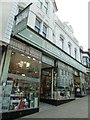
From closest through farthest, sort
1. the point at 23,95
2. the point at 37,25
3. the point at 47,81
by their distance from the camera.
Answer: the point at 23,95
the point at 37,25
the point at 47,81

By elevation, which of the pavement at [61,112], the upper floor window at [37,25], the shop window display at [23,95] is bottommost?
the pavement at [61,112]

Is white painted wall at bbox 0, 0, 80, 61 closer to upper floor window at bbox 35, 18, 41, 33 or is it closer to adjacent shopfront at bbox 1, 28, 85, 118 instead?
upper floor window at bbox 35, 18, 41, 33

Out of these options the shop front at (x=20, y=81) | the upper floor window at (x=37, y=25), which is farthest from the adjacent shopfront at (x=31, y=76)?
the upper floor window at (x=37, y=25)

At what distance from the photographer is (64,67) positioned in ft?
47.3

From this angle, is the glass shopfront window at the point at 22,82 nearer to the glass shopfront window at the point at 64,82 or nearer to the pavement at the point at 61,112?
the pavement at the point at 61,112

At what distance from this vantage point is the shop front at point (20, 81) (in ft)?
24.6

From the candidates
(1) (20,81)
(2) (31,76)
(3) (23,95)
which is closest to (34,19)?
(2) (31,76)

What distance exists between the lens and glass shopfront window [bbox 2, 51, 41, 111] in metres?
7.77

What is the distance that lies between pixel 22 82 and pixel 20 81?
215 millimetres

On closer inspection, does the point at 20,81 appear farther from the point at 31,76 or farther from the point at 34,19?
the point at 34,19

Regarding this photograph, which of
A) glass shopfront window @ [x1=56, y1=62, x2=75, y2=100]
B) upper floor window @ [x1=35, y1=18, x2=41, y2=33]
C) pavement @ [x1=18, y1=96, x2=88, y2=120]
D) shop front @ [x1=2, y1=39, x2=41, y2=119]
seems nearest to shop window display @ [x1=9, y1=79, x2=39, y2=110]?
shop front @ [x1=2, y1=39, x2=41, y2=119]

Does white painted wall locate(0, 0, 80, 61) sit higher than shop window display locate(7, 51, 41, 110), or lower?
higher

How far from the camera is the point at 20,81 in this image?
8.61 meters

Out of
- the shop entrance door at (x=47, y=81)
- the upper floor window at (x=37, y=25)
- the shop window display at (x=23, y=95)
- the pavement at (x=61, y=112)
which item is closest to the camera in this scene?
the shop window display at (x=23, y=95)
